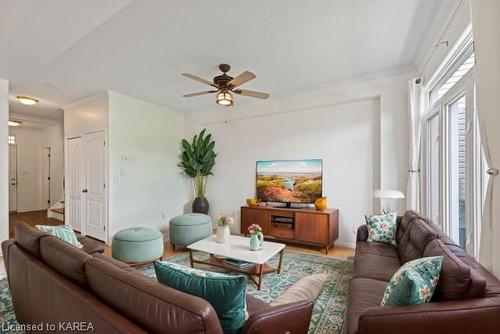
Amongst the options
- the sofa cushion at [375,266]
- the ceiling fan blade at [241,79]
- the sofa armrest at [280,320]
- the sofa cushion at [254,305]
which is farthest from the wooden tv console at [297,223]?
the sofa armrest at [280,320]

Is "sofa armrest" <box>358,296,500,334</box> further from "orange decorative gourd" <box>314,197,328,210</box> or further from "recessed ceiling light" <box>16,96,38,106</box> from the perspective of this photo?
"recessed ceiling light" <box>16,96,38,106</box>

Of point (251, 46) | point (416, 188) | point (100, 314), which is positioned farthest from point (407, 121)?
point (100, 314)

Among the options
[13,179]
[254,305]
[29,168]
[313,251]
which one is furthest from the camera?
[29,168]

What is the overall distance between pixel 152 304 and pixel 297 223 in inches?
135

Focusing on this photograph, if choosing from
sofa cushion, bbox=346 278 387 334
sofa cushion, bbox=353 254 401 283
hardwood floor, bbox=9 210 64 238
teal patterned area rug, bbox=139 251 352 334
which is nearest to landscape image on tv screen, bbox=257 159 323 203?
teal patterned area rug, bbox=139 251 352 334

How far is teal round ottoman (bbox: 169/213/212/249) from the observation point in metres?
3.91

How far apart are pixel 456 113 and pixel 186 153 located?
4.68 meters

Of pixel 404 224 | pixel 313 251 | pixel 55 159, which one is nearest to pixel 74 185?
pixel 55 159

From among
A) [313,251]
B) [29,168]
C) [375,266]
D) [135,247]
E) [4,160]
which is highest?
[4,160]

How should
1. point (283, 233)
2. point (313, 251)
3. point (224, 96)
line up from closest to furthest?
point (224, 96), point (313, 251), point (283, 233)

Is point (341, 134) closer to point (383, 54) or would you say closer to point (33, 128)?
point (383, 54)

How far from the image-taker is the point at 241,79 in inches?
115

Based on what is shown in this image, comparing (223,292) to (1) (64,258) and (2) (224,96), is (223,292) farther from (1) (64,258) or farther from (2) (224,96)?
(2) (224,96)

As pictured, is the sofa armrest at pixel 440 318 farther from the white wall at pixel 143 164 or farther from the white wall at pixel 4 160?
the white wall at pixel 4 160
